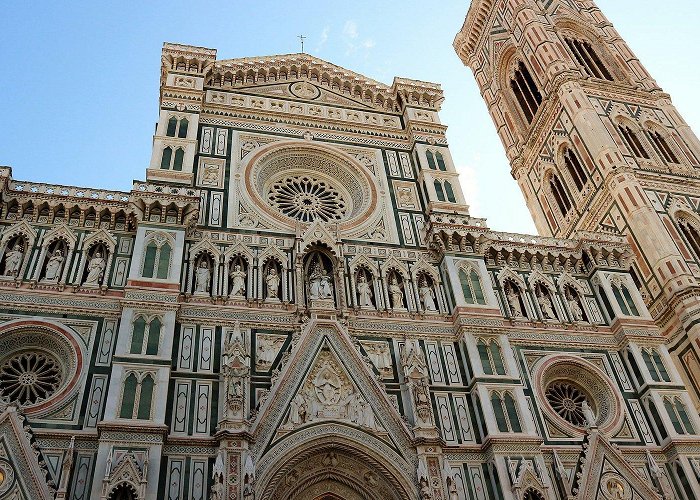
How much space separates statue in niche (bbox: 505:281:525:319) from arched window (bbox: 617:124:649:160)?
927 centimetres

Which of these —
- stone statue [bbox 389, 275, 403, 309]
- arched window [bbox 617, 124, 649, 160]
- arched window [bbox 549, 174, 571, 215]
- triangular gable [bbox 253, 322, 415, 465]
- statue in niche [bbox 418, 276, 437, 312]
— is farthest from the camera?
arched window [bbox 549, 174, 571, 215]

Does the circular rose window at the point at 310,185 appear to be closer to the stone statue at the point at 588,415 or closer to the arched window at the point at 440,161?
the arched window at the point at 440,161

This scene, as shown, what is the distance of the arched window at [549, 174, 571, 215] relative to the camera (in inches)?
998

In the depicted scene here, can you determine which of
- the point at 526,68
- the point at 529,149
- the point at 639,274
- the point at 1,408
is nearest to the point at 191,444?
the point at 1,408

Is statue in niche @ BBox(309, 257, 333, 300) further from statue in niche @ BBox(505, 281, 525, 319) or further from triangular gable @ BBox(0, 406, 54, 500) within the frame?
triangular gable @ BBox(0, 406, 54, 500)

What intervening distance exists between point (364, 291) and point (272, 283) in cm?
222

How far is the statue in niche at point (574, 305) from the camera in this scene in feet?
56.4

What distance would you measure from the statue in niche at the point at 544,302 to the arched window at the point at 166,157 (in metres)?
10.2

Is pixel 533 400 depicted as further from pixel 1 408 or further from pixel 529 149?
pixel 529 149

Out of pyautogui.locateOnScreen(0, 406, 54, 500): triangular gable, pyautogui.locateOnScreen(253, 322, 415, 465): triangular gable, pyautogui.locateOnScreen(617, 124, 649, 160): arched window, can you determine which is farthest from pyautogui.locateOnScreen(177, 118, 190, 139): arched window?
pyautogui.locateOnScreen(617, 124, 649, 160): arched window

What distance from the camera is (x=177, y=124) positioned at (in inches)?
711

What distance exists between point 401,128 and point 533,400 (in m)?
9.69

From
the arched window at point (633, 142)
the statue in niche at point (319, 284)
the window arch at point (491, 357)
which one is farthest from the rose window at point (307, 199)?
the arched window at point (633, 142)

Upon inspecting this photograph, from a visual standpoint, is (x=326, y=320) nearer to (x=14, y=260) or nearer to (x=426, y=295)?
(x=426, y=295)
